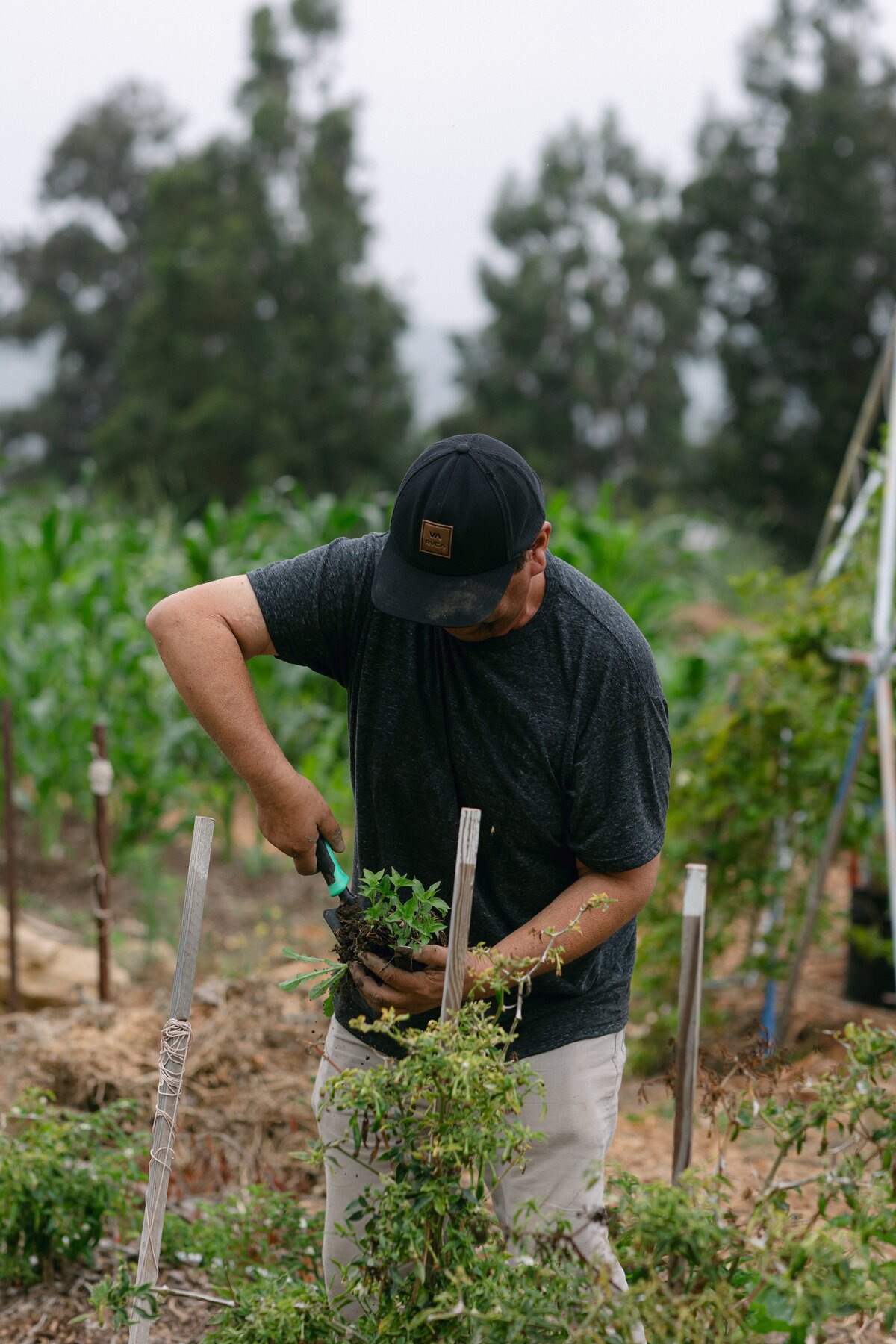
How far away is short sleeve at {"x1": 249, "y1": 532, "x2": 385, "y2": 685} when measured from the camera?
1.99 m

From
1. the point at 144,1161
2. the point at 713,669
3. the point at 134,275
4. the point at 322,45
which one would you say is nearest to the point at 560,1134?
the point at 144,1161

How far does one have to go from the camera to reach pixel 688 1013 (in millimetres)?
2076

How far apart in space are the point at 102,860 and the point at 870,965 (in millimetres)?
2979

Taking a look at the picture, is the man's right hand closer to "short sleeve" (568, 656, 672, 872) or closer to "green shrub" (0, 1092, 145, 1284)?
"short sleeve" (568, 656, 672, 872)

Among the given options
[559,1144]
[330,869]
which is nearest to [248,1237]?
[559,1144]

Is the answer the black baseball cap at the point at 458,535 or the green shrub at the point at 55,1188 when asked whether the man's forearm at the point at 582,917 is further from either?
the green shrub at the point at 55,1188

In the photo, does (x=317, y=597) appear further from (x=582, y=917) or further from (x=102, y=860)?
(x=102, y=860)

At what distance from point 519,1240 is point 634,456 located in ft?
82.8

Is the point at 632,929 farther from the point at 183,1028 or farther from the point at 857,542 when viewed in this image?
the point at 857,542

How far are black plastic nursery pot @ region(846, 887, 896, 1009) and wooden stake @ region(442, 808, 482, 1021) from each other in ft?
10.9

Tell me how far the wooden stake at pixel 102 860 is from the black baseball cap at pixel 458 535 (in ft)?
7.49

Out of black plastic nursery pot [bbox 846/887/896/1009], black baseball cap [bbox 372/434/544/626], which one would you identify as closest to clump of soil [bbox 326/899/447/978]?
black baseball cap [bbox 372/434/544/626]

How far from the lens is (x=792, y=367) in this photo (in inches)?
822

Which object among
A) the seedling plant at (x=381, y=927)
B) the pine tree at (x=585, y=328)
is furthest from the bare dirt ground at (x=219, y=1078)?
the pine tree at (x=585, y=328)
